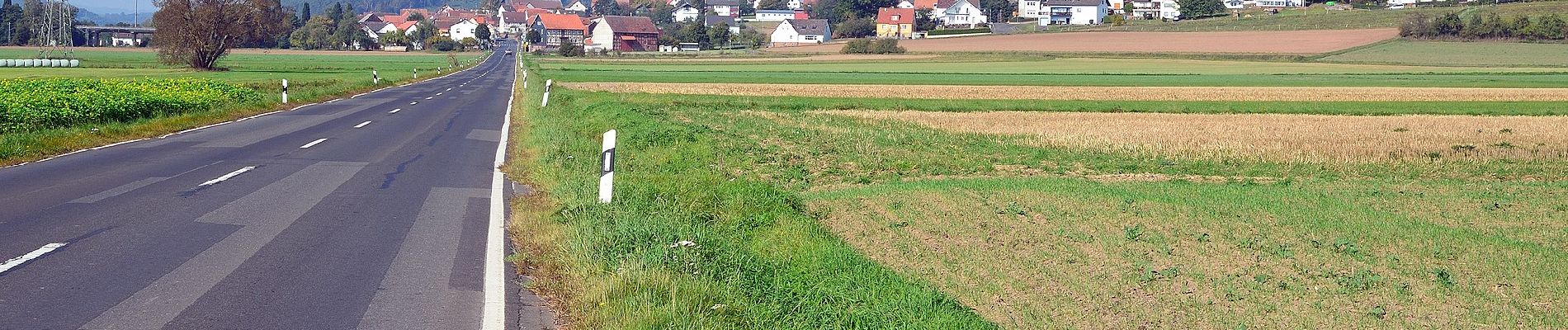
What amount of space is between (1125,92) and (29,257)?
143 feet

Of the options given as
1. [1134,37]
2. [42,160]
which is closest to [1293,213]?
[42,160]

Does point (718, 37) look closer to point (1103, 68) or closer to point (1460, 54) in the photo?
point (1103, 68)

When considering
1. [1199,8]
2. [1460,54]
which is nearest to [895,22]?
[1199,8]

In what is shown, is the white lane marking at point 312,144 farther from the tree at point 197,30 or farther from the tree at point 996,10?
the tree at point 996,10

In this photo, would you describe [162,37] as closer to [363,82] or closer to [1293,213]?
[363,82]

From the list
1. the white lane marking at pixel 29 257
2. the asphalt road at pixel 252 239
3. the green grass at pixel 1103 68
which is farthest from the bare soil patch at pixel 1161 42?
the white lane marking at pixel 29 257

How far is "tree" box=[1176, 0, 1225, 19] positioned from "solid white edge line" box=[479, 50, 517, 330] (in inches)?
5692

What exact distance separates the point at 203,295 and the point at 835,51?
383 ft

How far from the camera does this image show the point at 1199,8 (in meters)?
148

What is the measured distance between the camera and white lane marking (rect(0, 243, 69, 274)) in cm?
807

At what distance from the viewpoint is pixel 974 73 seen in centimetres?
7319

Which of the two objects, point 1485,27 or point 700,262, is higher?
point 1485,27

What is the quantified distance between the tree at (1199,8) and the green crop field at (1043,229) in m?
130

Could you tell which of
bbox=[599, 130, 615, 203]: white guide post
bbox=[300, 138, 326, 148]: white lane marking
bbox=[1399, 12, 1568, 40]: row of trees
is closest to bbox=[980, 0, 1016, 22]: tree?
bbox=[1399, 12, 1568, 40]: row of trees
